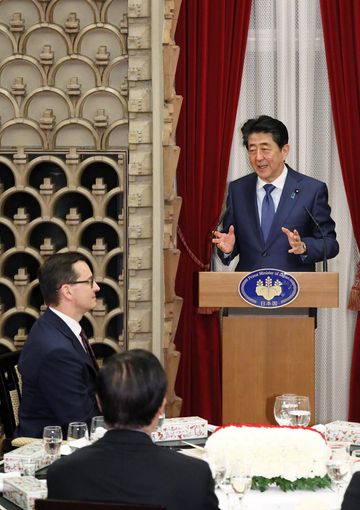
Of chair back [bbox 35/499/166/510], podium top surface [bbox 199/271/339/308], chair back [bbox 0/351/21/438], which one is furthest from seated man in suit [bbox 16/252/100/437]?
chair back [bbox 35/499/166/510]

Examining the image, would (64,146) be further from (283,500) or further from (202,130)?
(283,500)

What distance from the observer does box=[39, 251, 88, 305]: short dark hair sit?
4.05 meters

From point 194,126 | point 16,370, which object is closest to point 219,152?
point 194,126

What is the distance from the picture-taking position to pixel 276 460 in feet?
9.08

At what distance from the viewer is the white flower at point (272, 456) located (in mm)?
Result: 2752

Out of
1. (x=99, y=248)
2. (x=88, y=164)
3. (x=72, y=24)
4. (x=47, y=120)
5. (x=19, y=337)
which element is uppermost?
(x=72, y=24)

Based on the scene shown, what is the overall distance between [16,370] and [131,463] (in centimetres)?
214

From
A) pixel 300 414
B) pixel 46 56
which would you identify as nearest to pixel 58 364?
pixel 300 414

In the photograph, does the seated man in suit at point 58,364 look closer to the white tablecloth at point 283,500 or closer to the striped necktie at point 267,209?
the white tablecloth at point 283,500

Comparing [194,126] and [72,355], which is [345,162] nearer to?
[194,126]

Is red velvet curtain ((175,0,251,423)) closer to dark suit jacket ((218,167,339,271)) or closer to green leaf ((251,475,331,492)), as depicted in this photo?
dark suit jacket ((218,167,339,271))

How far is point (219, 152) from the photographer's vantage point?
6.13 m

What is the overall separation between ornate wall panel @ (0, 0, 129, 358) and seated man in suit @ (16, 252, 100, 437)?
1.21 m

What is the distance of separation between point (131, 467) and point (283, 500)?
627 millimetres
